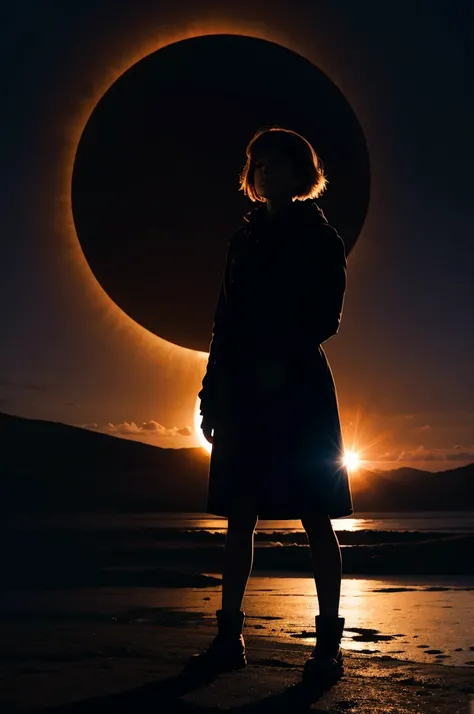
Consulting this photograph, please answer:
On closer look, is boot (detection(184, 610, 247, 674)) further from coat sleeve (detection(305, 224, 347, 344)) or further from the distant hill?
the distant hill

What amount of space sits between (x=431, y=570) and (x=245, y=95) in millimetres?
6051

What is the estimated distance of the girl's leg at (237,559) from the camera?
290 cm

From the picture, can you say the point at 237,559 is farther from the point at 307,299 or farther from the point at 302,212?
the point at 302,212

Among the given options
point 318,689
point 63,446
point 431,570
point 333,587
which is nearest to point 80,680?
point 318,689

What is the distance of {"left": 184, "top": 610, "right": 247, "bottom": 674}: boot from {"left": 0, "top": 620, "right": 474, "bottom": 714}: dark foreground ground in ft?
0.16

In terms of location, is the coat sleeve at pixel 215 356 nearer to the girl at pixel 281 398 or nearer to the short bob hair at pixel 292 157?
the girl at pixel 281 398

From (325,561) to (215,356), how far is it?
0.77 metres

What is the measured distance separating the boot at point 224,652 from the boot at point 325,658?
23 cm

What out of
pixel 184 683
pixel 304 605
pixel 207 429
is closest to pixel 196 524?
pixel 304 605

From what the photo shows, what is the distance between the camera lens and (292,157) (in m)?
3.05

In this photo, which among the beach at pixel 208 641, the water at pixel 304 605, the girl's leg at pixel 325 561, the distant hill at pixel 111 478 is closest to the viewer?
the beach at pixel 208 641

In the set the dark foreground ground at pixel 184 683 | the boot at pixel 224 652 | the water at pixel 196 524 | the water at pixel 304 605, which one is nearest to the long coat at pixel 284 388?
the boot at pixel 224 652

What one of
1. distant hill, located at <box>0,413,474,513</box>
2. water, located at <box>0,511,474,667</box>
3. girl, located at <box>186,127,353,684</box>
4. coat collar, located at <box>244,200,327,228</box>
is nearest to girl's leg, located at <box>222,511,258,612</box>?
girl, located at <box>186,127,353,684</box>

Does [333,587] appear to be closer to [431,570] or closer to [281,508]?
[281,508]
